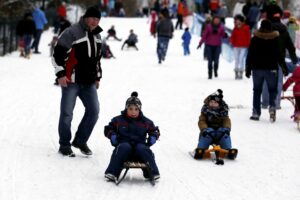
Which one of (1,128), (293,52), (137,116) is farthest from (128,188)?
(293,52)

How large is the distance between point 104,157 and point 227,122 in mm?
1692

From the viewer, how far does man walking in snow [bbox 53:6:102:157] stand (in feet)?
29.8

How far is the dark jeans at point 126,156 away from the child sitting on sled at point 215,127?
1573mm

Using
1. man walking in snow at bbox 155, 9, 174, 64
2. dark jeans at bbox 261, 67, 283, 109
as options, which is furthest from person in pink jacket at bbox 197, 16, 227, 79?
dark jeans at bbox 261, 67, 283, 109

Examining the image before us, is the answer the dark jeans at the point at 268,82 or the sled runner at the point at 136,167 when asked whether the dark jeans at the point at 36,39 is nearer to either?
the dark jeans at the point at 268,82

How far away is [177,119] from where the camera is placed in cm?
1334

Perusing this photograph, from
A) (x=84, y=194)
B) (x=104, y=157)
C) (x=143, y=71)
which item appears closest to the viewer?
(x=84, y=194)

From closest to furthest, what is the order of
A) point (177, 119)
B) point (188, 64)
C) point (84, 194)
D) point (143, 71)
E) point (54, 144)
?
1. point (84, 194)
2. point (54, 144)
3. point (177, 119)
4. point (143, 71)
5. point (188, 64)

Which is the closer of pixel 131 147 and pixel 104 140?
pixel 131 147

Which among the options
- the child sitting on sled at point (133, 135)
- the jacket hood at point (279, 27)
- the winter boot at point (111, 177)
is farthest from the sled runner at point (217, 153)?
the jacket hood at point (279, 27)

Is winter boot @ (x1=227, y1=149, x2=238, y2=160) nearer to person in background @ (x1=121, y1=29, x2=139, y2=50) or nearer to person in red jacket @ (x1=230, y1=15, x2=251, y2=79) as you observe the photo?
person in red jacket @ (x1=230, y1=15, x2=251, y2=79)

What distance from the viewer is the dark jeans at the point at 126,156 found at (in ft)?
26.8

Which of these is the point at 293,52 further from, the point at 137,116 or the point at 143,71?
the point at 143,71

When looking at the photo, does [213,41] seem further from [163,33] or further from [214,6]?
[214,6]
